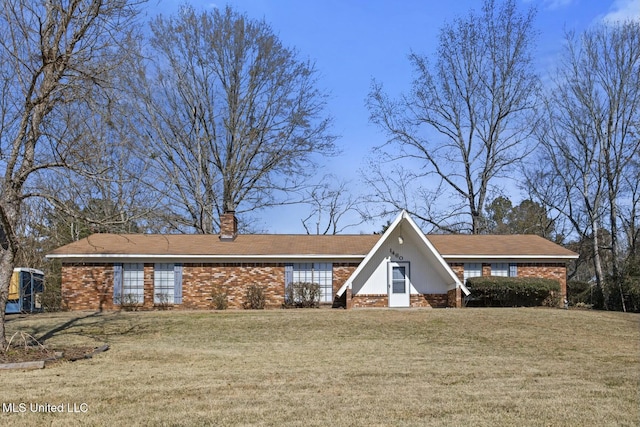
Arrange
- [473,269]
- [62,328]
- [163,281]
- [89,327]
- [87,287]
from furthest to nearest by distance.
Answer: [473,269] < [163,281] < [87,287] < [89,327] < [62,328]

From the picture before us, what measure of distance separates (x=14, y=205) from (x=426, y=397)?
875 cm

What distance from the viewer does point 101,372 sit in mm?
10859

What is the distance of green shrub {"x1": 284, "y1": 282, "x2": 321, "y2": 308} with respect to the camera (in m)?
23.1

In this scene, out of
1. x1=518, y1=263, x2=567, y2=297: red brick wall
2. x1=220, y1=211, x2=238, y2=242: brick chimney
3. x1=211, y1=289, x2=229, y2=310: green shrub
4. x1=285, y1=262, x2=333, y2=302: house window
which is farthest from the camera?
x1=220, y1=211, x2=238, y2=242: brick chimney

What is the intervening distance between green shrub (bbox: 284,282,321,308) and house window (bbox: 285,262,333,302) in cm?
57

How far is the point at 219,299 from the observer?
23.1 meters

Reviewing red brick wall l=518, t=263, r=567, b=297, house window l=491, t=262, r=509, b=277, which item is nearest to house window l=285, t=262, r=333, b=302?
house window l=491, t=262, r=509, b=277

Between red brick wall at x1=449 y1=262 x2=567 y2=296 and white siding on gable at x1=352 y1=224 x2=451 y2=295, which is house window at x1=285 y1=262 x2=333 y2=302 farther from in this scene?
red brick wall at x1=449 y1=262 x2=567 y2=296

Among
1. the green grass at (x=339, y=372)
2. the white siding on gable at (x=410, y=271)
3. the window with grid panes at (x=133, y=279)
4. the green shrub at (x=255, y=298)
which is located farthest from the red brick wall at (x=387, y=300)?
the window with grid panes at (x=133, y=279)

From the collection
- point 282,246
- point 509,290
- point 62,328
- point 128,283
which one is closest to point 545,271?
point 509,290

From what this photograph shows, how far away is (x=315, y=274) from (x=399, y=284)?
10.7 ft

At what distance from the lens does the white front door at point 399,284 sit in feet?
77.9

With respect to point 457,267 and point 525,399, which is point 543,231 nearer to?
point 457,267
